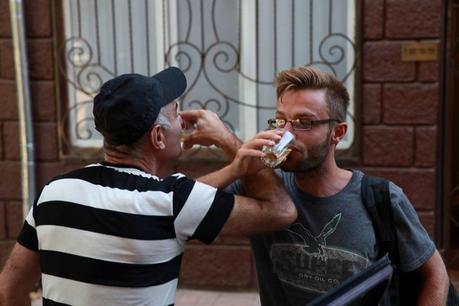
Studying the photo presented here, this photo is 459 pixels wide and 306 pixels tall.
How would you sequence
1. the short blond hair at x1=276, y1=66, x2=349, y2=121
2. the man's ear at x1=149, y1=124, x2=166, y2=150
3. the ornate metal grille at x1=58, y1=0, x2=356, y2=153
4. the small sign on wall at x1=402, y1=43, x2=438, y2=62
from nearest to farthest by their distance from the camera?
the man's ear at x1=149, y1=124, x2=166, y2=150
the short blond hair at x1=276, y1=66, x2=349, y2=121
the small sign on wall at x1=402, y1=43, x2=438, y2=62
the ornate metal grille at x1=58, y1=0, x2=356, y2=153

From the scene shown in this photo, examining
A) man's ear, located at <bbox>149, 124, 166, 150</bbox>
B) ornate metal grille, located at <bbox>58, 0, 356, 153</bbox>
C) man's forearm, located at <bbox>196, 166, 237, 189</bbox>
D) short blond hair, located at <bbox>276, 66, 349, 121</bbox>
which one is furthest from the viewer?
ornate metal grille, located at <bbox>58, 0, 356, 153</bbox>

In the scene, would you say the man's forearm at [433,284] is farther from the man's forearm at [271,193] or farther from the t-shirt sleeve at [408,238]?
the man's forearm at [271,193]

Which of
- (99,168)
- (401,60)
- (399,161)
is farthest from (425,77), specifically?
(99,168)

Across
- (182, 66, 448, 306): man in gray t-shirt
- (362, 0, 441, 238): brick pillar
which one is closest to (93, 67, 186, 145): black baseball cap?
(182, 66, 448, 306): man in gray t-shirt

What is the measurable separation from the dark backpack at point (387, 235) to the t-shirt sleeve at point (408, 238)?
0.02m

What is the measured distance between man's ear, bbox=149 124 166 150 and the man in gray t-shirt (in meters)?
0.19

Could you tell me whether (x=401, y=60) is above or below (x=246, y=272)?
above

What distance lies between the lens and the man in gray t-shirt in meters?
1.93

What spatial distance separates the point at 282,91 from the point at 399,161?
101 inches

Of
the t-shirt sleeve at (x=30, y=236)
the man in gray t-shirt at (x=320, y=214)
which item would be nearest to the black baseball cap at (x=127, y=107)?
the man in gray t-shirt at (x=320, y=214)

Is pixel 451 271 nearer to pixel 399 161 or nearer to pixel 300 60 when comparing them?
pixel 399 161

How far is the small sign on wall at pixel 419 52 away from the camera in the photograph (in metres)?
4.25

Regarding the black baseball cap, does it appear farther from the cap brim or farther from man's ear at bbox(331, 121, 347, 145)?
man's ear at bbox(331, 121, 347, 145)

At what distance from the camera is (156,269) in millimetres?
1669
